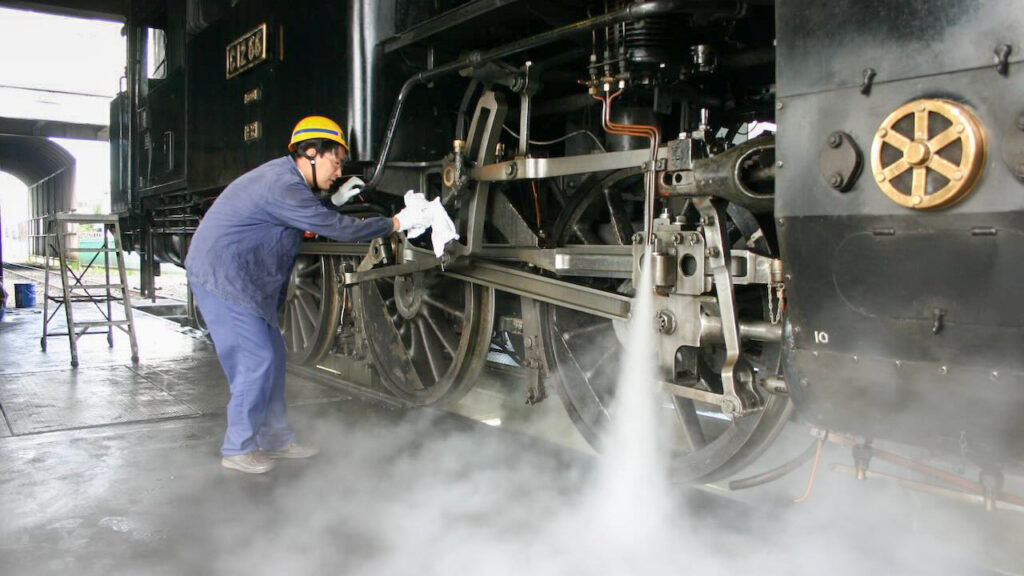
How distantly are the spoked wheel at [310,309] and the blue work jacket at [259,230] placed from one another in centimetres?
132

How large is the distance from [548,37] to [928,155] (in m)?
1.45

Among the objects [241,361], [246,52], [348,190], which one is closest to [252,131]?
[246,52]

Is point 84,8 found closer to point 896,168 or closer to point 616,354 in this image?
point 616,354

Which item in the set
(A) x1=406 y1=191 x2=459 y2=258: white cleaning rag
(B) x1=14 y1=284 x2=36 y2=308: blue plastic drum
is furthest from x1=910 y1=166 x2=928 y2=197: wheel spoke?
(B) x1=14 y1=284 x2=36 y2=308: blue plastic drum

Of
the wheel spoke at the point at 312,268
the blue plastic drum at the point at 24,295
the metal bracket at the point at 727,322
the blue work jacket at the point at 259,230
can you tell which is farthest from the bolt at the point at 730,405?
the blue plastic drum at the point at 24,295

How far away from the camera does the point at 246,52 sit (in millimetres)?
4430

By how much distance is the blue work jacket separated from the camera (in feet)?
10.5

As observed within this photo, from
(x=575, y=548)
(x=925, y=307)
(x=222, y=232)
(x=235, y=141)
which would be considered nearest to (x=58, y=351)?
(x=235, y=141)

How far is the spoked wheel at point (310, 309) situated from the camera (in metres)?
4.74

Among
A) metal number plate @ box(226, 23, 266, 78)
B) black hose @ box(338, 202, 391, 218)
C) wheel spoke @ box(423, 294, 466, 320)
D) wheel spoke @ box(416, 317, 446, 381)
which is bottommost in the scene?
wheel spoke @ box(416, 317, 446, 381)

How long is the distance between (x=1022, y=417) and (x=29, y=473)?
129 inches

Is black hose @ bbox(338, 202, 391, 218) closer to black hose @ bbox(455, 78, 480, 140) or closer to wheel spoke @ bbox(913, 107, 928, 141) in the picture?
black hose @ bbox(455, 78, 480, 140)

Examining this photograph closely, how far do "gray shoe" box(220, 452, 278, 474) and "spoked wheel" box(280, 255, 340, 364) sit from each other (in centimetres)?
155

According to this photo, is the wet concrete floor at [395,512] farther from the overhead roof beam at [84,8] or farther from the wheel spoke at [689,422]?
the overhead roof beam at [84,8]
